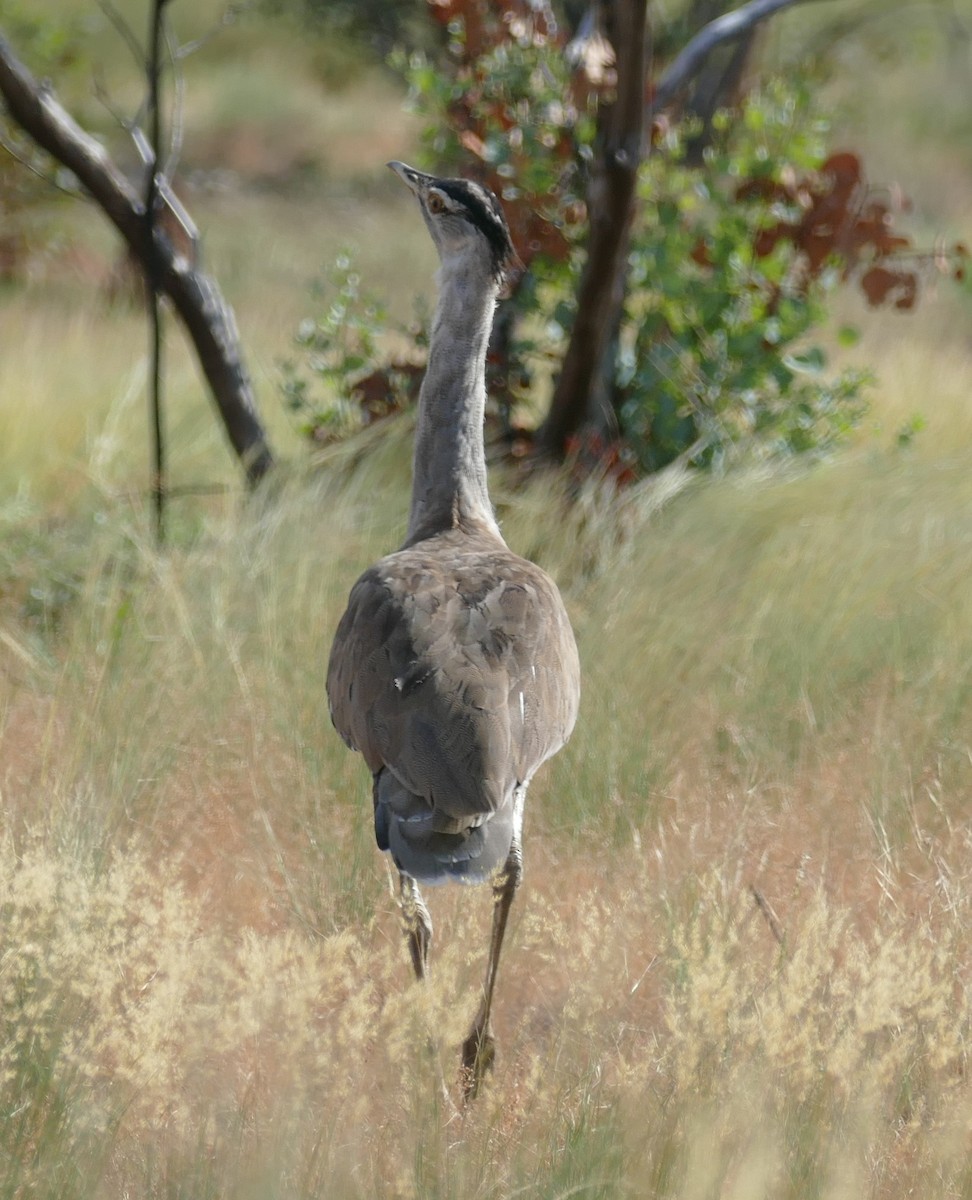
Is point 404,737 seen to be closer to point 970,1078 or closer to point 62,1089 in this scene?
point 62,1089

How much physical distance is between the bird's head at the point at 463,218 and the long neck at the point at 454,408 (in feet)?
0.13

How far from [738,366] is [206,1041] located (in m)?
3.66

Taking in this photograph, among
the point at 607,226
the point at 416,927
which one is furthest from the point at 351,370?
the point at 416,927

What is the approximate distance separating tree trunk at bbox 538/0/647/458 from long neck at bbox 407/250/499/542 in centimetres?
137

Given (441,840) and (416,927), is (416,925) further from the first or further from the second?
(441,840)

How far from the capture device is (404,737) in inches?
117

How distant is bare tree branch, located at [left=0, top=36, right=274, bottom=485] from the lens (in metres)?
4.95

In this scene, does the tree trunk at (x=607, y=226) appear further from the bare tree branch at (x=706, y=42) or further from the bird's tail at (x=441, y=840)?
the bird's tail at (x=441, y=840)

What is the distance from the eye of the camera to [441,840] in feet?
9.30

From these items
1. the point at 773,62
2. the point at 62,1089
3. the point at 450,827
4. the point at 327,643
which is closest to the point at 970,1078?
the point at 450,827

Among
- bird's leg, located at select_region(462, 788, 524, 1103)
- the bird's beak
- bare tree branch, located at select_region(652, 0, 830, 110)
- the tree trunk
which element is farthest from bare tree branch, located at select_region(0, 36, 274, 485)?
bird's leg, located at select_region(462, 788, 524, 1103)

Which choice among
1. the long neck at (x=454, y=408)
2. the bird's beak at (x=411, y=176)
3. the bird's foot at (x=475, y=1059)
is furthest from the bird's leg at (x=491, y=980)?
the bird's beak at (x=411, y=176)

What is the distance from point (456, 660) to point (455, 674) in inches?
1.6

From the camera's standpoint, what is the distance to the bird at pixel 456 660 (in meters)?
2.87
